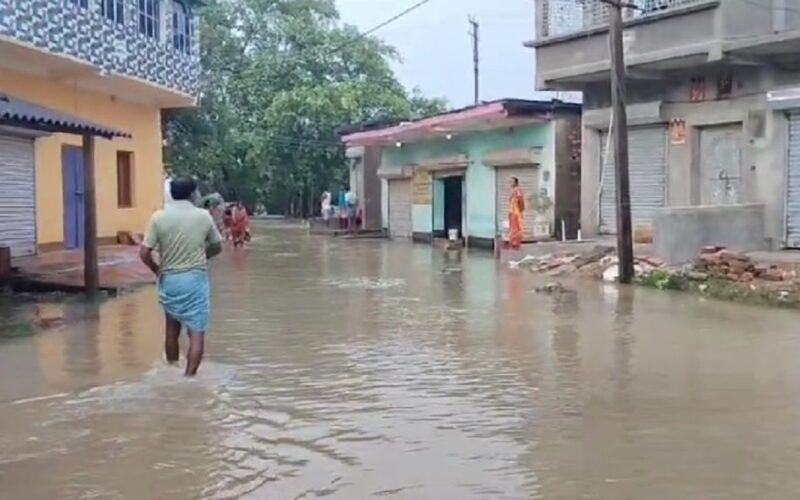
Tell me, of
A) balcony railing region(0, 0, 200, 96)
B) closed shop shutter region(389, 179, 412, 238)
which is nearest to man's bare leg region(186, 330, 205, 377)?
balcony railing region(0, 0, 200, 96)

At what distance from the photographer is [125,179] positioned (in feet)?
83.8

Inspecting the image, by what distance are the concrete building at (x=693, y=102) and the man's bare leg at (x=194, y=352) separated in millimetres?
10736

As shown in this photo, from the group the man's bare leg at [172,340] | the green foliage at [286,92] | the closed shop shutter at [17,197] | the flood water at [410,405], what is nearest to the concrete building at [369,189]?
the green foliage at [286,92]

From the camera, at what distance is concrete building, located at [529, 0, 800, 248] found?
17.4 metres

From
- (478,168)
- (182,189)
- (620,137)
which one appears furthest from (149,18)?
(182,189)

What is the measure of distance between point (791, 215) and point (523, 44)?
792 centimetres

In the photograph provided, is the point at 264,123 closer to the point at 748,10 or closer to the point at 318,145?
the point at 318,145

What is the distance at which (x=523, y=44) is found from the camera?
907 inches

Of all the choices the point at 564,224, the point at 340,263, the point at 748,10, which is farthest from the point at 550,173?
the point at 748,10

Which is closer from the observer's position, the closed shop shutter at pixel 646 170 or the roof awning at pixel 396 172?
the closed shop shutter at pixel 646 170

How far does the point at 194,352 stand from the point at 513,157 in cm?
1908

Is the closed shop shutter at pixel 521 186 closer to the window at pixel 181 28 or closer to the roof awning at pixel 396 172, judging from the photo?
the roof awning at pixel 396 172

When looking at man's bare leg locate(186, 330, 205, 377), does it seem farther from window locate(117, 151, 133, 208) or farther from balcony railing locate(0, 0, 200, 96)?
window locate(117, 151, 133, 208)

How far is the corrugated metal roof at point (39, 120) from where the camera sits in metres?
11.9
